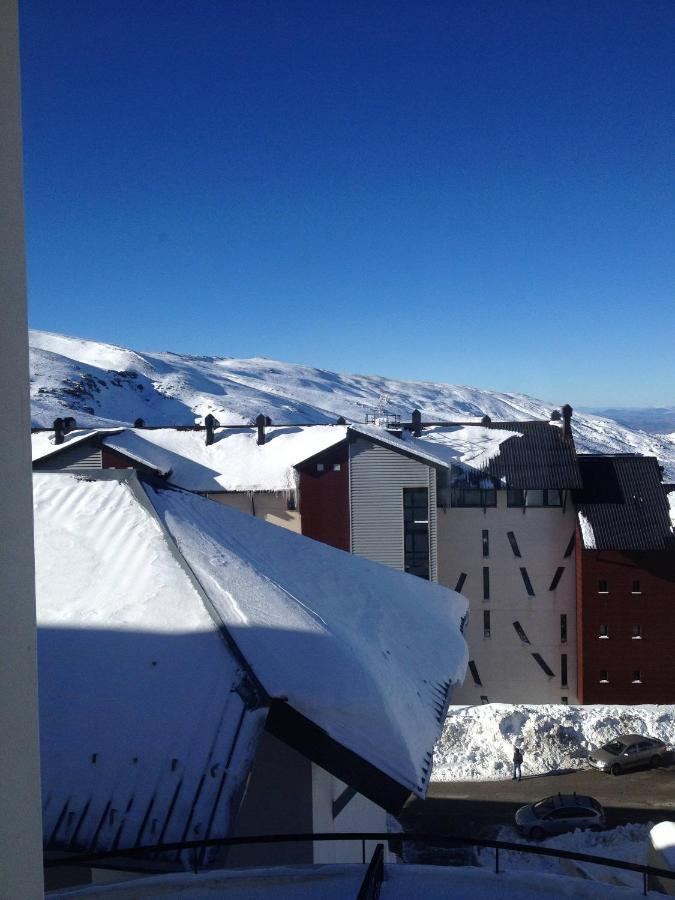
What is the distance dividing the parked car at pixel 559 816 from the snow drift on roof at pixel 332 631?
5.78m

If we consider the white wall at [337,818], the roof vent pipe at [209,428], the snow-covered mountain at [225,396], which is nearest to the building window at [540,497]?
the roof vent pipe at [209,428]

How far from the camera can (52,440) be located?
1900cm

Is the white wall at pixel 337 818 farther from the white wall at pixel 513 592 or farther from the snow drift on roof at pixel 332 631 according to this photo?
the white wall at pixel 513 592

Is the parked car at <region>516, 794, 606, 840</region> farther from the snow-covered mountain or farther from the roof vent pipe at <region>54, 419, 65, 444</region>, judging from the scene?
the snow-covered mountain

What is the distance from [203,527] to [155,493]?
0.44m

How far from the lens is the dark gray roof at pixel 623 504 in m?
17.5

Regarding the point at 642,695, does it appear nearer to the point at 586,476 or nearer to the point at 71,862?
the point at 586,476

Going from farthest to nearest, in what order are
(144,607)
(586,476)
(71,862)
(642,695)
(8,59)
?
(586,476) → (642,695) → (144,607) → (71,862) → (8,59)

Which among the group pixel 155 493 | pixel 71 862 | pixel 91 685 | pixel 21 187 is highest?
pixel 21 187

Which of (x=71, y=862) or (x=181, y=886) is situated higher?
(x=71, y=862)

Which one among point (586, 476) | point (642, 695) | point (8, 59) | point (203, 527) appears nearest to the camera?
point (8, 59)

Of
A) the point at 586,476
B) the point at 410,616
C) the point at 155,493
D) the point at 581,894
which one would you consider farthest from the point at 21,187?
the point at 586,476

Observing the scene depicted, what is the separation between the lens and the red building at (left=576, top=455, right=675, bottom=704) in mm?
17547

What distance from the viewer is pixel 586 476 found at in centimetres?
1928
